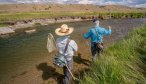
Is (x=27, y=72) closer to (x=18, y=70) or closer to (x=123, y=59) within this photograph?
(x=18, y=70)

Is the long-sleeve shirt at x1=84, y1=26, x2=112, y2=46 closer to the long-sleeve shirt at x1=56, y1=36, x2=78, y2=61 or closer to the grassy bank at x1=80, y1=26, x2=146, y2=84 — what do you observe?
the grassy bank at x1=80, y1=26, x2=146, y2=84

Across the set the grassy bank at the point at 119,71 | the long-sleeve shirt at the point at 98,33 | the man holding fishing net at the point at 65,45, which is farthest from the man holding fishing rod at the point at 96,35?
the man holding fishing net at the point at 65,45

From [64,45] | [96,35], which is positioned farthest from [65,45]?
[96,35]

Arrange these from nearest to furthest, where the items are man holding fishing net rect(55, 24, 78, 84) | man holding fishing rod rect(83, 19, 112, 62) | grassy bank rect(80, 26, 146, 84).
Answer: grassy bank rect(80, 26, 146, 84)
man holding fishing net rect(55, 24, 78, 84)
man holding fishing rod rect(83, 19, 112, 62)

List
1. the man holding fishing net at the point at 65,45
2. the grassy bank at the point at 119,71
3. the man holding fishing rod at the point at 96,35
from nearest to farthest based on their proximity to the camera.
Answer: the grassy bank at the point at 119,71, the man holding fishing net at the point at 65,45, the man holding fishing rod at the point at 96,35

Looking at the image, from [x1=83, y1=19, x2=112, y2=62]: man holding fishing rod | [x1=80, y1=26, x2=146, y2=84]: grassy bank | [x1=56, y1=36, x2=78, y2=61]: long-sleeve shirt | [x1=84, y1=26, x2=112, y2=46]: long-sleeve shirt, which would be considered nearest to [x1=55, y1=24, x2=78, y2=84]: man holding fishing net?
[x1=56, y1=36, x2=78, y2=61]: long-sleeve shirt

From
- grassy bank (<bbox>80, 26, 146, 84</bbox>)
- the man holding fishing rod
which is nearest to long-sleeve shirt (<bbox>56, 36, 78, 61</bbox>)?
grassy bank (<bbox>80, 26, 146, 84</bbox>)

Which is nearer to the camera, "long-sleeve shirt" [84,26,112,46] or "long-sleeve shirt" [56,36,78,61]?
"long-sleeve shirt" [56,36,78,61]

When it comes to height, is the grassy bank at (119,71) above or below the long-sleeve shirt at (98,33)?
below

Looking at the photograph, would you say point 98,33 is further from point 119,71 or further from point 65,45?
point 119,71

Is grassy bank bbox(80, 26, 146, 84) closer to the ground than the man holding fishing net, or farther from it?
closer to the ground

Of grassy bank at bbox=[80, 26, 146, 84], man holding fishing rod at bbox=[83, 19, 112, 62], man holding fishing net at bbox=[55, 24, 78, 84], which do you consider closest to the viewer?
grassy bank at bbox=[80, 26, 146, 84]

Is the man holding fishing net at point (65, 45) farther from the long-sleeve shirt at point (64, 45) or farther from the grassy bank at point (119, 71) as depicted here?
the grassy bank at point (119, 71)

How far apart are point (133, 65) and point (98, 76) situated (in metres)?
1.53
